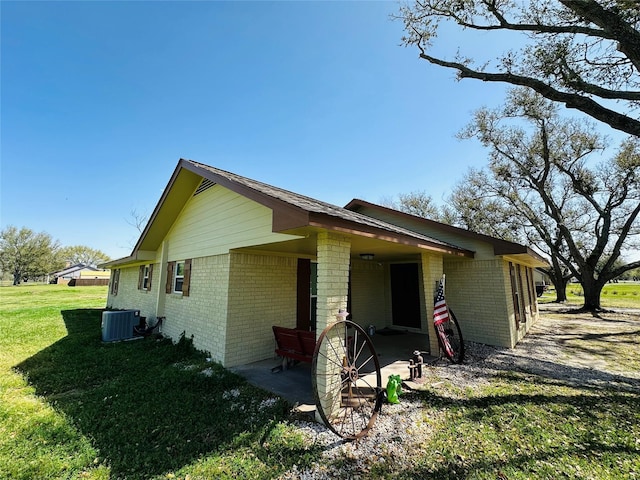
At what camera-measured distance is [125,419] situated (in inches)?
159

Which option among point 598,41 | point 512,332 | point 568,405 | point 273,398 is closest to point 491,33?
point 598,41

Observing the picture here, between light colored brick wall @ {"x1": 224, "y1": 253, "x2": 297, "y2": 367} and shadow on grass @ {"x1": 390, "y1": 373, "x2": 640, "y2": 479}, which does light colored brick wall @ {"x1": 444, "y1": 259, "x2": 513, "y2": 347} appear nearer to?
shadow on grass @ {"x1": 390, "y1": 373, "x2": 640, "y2": 479}

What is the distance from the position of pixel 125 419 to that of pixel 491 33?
39.4 feet

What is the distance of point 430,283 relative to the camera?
7059 millimetres

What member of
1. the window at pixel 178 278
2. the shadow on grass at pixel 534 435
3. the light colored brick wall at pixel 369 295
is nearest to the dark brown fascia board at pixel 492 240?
the light colored brick wall at pixel 369 295

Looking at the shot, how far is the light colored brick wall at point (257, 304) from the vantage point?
20.8ft

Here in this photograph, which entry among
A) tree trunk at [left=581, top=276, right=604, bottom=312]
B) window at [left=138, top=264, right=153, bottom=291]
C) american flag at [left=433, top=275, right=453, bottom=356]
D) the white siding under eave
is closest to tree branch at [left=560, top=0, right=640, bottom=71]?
american flag at [left=433, top=275, right=453, bottom=356]

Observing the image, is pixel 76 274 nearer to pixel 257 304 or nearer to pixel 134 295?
pixel 134 295

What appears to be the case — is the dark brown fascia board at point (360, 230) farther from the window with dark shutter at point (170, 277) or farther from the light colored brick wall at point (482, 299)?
the window with dark shutter at point (170, 277)

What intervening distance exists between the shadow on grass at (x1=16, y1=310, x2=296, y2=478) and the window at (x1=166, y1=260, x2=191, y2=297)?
165 cm

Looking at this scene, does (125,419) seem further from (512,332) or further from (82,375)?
(512,332)

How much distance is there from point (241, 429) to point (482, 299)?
7.51m

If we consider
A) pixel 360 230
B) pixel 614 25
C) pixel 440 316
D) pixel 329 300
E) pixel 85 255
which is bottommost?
pixel 440 316

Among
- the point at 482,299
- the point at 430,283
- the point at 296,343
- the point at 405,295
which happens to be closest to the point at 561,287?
the point at 405,295
